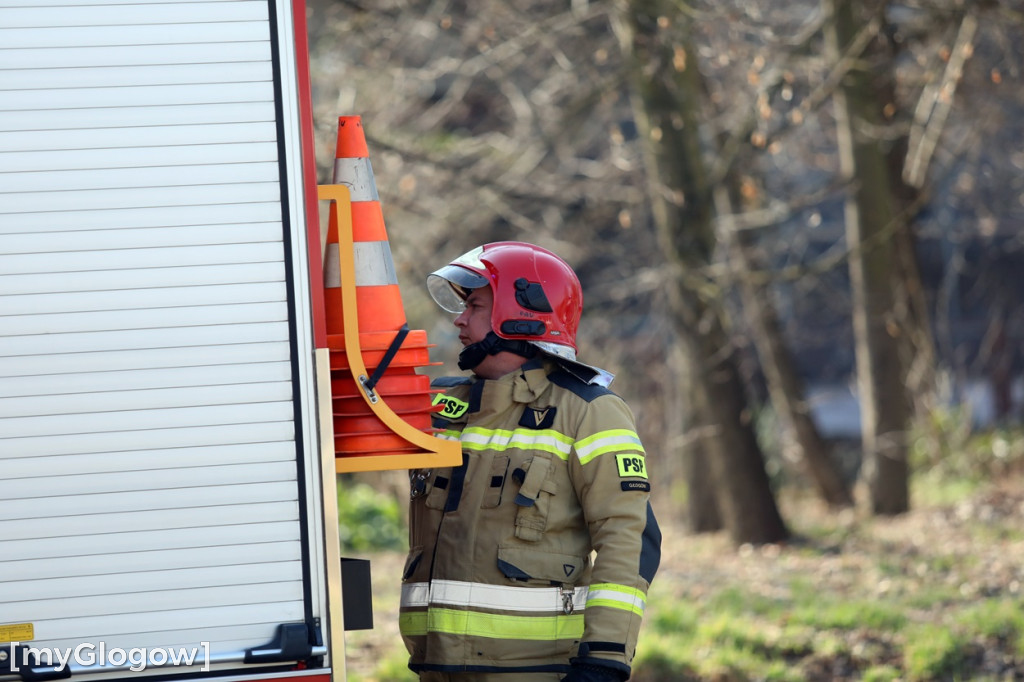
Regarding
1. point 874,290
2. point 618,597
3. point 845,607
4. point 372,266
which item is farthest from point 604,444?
point 874,290

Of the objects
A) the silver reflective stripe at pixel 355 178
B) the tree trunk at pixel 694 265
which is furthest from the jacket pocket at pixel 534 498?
the tree trunk at pixel 694 265

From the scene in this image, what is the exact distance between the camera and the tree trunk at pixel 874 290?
991cm

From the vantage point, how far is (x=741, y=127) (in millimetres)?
8164

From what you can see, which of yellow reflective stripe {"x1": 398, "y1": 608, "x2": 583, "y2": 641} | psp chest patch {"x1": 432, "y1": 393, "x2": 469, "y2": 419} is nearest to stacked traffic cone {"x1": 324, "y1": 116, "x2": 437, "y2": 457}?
psp chest patch {"x1": 432, "y1": 393, "x2": 469, "y2": 419}

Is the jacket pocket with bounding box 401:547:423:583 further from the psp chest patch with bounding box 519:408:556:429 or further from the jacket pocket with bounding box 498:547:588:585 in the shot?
the psp chest patch with bounding box 519:408:556:429

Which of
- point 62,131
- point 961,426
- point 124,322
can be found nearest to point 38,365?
point 124,322

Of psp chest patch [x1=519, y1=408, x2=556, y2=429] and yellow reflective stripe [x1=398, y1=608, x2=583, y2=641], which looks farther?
psp chest patch [x1=519, y1=408, x2=556, y2=429]

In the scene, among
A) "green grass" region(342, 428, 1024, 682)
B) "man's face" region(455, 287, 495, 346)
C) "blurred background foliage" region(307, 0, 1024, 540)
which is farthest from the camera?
"blurred background foliage" region(307, 0, 1024, 540)

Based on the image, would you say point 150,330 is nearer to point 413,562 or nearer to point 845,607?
point 413,562

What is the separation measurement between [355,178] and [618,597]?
1424 millimetres

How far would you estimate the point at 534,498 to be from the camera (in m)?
3.37

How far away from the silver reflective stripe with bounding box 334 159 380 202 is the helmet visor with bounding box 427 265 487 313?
34 centimetres

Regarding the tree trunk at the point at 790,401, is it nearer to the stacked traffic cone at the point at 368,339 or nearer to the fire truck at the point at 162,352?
the stacked traffic cone at the point at 368,339

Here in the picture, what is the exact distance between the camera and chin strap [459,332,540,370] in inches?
143
